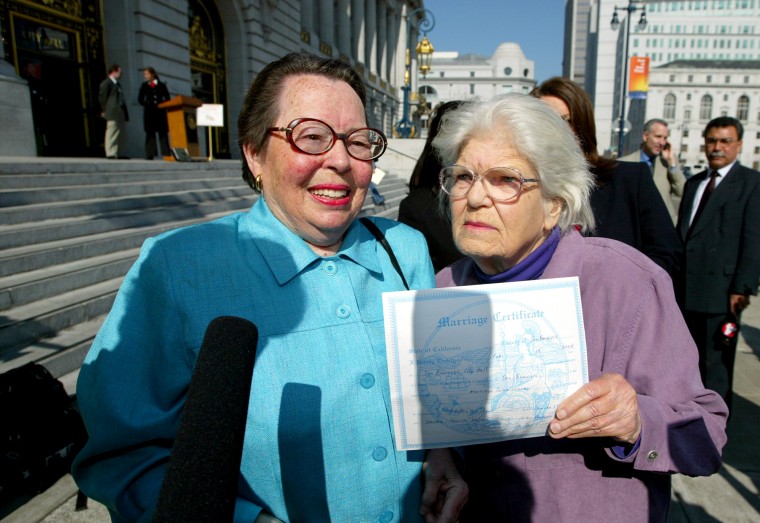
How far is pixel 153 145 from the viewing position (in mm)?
13008

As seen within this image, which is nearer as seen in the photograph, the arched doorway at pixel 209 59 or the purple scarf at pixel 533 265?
the purple scarf at pixel 533 265

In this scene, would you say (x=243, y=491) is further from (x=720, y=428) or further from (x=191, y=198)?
(x=191, y=198)

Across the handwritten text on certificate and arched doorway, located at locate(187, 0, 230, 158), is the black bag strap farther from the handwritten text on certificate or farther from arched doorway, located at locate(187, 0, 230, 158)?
arched doorway, located at locate(187, 0, 230, 158)

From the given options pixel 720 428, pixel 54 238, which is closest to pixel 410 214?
pixel 720 428

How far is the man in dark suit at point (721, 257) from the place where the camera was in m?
3.94

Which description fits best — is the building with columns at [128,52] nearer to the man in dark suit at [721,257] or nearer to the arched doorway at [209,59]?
the arched doorway at [209,59]

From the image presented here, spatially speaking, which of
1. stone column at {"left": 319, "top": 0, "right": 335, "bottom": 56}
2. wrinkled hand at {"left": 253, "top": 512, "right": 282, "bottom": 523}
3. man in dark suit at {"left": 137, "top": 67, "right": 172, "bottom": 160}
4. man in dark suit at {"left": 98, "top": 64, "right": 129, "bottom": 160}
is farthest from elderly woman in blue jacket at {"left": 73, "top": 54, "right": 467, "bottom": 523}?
stone column at {"left": 319, "top": 0, "right": 335, "bottom": 56}

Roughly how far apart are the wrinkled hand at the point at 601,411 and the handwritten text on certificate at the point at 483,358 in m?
0.05

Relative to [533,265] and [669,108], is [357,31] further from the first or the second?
[669,108]

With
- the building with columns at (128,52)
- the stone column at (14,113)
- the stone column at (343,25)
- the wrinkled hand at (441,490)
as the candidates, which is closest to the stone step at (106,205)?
the stone column at (14,113)

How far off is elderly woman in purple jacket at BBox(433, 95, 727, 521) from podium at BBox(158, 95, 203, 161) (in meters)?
Result: 12.6

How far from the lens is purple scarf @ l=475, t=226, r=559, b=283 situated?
169 cm

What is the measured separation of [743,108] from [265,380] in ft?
377

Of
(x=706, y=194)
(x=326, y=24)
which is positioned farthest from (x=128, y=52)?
(x=326, y=24)
